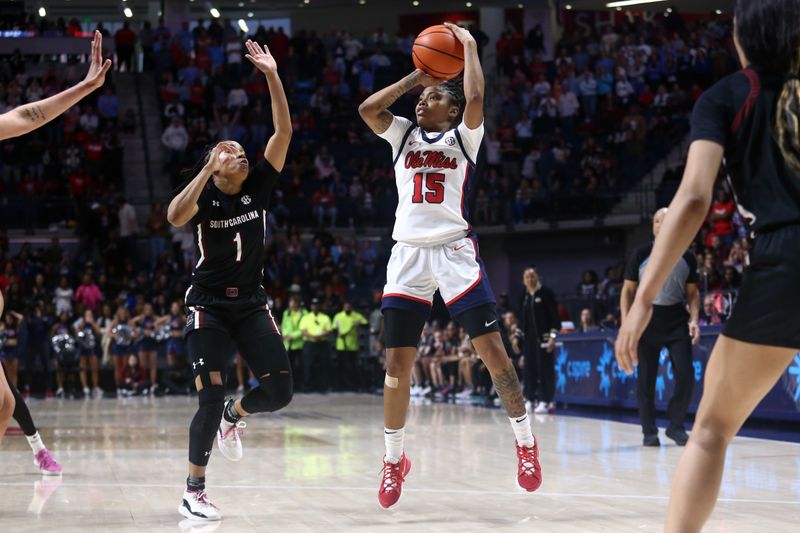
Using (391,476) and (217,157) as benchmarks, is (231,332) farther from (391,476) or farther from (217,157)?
(391,476)

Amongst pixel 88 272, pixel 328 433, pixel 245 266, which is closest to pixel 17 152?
pixel 88 272

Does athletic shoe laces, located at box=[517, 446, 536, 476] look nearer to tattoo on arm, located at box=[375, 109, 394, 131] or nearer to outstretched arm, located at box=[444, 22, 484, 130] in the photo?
outstretched arm, located at box=[444, 22, 484, 130]

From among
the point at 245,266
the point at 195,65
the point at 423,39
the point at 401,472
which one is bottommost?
the point at 401,472

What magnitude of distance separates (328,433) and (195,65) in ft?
62.3

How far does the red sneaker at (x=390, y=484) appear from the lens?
5645 millimetres

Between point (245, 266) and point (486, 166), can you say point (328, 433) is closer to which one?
point (245, 266)

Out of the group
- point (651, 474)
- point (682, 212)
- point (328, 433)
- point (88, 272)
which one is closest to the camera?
point (682, 212)

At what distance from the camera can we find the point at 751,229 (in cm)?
314

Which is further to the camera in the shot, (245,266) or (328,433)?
(328,433)

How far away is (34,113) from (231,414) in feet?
8.29

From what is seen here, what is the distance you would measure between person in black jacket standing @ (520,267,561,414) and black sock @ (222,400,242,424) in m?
7.16

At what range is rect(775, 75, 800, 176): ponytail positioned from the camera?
9.93ft

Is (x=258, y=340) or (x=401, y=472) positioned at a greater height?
(x=258, y=340)

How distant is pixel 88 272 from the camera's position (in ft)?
71.2
